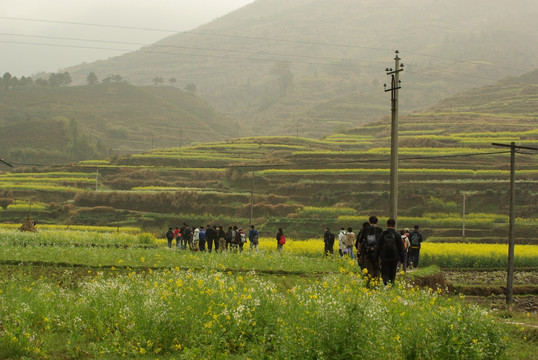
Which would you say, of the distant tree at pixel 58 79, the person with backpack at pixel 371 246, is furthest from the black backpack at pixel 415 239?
the distant tree at pixel 58 79

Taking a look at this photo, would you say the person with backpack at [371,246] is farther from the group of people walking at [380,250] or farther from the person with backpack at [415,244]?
the person with backpack at [415,244]

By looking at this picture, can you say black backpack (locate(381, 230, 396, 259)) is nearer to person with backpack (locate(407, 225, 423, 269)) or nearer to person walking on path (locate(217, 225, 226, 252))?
person with backpack (locate(407, 225, 423, 269))

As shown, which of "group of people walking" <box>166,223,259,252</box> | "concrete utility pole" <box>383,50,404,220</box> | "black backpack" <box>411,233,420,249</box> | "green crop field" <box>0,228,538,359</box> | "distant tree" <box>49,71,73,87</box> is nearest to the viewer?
"green crop field" <box>0,228,538,359</box>

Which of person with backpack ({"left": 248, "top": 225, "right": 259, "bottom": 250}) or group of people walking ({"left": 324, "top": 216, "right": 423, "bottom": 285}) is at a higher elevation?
group of people walking ({"left": 324, "top": 216, "right": 423, "bottom": 285})

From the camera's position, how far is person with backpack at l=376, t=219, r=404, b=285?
15.4 m

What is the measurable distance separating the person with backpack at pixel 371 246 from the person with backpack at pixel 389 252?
2.90ft

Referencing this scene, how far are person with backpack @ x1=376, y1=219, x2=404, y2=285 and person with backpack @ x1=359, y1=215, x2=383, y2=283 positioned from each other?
2.90 feet

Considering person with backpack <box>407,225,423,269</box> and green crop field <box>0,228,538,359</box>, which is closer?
green crop field <box>0,228,538,359</box>

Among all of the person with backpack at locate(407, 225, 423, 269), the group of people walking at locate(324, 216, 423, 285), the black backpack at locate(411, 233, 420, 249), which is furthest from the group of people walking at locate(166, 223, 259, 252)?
the group of people walking at locate(324, 216, 423, 285)

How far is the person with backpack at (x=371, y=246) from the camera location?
1677 centimetres

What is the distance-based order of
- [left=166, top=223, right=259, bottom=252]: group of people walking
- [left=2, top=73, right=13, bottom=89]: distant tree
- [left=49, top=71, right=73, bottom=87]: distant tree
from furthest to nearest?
[left=49, top=71, right=73, bottom=87]: distant tree, [left=2, top=73, right=13, bottom=89]: distant tree, [left=166, top=223, right=259, bottom=252]: group of people walking

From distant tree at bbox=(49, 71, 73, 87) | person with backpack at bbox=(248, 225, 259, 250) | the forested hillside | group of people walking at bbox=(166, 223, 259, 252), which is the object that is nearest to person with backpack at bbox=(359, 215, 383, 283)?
group of people walking at bbox=(166, 223, 259, 252)

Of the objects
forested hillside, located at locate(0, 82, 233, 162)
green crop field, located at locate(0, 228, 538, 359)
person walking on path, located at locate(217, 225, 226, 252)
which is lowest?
person walking on path, located at locate(217, 225, 226, 252)

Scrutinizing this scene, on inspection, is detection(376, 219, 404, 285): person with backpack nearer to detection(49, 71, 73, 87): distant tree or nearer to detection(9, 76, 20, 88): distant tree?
detection(9, 76, 20, 88): distant tree
